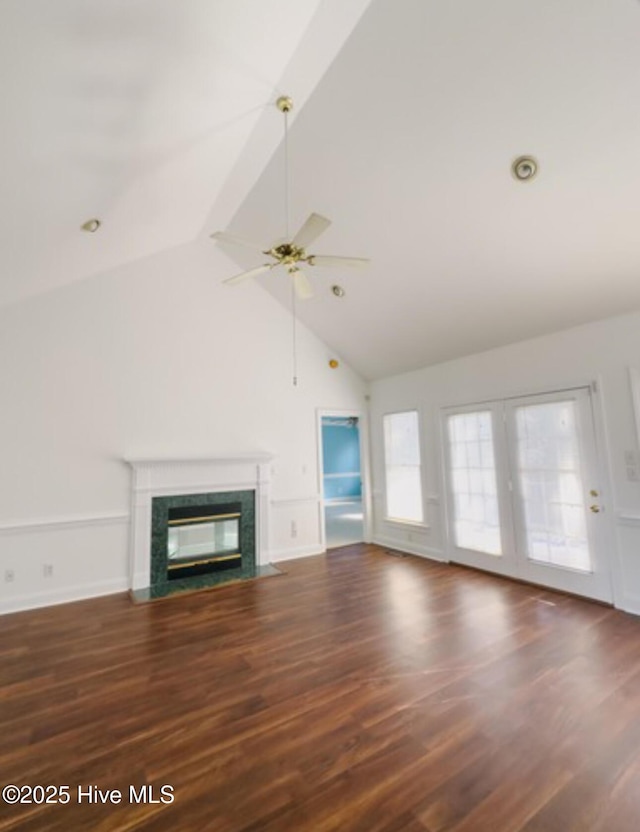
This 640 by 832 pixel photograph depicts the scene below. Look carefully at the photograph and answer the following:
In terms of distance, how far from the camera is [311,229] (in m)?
2.36

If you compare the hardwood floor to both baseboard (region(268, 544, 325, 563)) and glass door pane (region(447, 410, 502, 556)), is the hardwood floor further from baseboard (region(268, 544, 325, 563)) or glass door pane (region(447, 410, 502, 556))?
baseboard (region(268, 544, 325, 563))

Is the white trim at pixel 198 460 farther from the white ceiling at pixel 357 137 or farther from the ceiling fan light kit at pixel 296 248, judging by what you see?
the ceiling fan light kit at pixel 296 248

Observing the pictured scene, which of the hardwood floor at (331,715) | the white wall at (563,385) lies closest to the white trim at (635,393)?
the white wall at (563,385)

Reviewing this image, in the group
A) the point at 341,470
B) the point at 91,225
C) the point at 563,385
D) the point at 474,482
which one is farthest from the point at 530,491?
the point at 341,470

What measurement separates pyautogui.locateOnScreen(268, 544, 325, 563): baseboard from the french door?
192 centimetres

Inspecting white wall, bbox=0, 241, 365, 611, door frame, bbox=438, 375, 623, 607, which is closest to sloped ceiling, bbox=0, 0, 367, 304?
white wall, bbox=0, 241, 365, 611

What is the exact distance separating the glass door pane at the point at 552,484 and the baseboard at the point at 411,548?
127 cm

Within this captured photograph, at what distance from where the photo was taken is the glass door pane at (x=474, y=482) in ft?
15.3

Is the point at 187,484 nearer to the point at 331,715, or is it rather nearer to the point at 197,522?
the point at 197,522

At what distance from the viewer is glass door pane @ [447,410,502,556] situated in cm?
468

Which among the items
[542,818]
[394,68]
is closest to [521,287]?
[394,68]

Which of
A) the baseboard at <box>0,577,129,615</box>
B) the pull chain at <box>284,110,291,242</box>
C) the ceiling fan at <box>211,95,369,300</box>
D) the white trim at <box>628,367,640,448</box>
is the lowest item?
the baseboard at <box>0,577,129,615</box>

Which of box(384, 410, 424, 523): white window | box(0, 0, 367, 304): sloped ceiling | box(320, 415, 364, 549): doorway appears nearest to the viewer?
box(0, 0, 367, 304): sloped ceiling

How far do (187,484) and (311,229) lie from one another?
3.51 m
